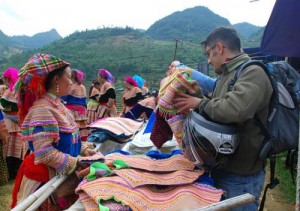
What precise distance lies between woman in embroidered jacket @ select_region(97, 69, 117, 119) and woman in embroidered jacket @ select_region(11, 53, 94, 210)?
5157 mm

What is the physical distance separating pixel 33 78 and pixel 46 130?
0.36m

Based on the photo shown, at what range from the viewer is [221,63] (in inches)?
77.7

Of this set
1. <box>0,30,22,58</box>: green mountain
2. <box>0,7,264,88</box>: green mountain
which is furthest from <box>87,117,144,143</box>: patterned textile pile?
<box>0,30,22,58</box>: green mountain

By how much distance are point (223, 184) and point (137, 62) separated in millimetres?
32056

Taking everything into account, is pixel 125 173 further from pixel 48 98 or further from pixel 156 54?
pixel 156 54

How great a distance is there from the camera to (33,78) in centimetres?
199

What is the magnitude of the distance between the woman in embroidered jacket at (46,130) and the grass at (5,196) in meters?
2.85

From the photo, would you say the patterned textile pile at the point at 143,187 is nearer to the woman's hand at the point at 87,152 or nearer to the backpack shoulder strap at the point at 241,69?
the woman's hand at the point at 87,152

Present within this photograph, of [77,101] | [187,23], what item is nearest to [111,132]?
[77,101]

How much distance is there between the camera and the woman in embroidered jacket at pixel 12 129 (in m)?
5.50

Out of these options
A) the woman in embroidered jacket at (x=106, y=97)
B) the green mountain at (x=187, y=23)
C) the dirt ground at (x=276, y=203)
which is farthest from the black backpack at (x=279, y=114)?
the green mountain at (x=187, y=23)

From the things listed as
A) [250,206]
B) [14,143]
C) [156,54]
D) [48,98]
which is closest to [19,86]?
[48,98]

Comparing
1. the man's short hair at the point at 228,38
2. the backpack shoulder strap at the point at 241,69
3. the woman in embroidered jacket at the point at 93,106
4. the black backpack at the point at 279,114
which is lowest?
the woman in embroidered jacket at the point at 93,106

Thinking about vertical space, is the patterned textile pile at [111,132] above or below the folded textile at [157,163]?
below
